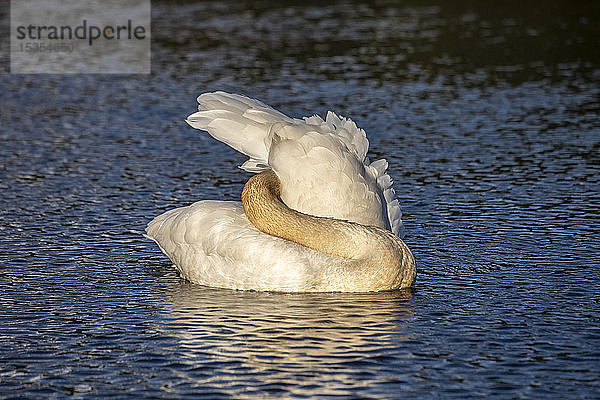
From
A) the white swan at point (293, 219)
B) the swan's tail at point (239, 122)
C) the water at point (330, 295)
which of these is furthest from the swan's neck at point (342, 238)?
the swan's tail at point (239, 122)

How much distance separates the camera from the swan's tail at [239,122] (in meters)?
10.8

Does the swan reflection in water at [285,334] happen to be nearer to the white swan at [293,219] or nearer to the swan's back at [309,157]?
the white swan at [293,219]

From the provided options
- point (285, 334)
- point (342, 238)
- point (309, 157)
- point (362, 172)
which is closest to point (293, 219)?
point (342, 238)

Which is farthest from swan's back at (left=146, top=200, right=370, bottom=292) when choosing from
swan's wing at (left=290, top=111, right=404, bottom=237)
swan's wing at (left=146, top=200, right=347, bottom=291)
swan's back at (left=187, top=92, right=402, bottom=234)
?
swan's wing at (left=290, top=111, right=404, bottom=237)

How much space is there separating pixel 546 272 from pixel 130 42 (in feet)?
59.4

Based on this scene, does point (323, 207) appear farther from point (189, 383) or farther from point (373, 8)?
point (373, 8)

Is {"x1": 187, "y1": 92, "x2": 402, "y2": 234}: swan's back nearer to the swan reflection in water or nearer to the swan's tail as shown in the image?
the swan's tail

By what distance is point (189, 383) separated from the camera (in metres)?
8.00

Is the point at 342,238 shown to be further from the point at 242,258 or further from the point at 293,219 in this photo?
the point at 242,258

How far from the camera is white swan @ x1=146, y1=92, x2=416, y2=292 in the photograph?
1016 centimetres

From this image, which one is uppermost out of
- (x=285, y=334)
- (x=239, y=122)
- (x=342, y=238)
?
(x=239, y=122)

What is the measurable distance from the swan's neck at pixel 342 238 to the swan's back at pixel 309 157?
26 cm

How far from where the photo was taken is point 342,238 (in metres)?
10.2

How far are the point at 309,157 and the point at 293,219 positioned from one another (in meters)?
0.59
